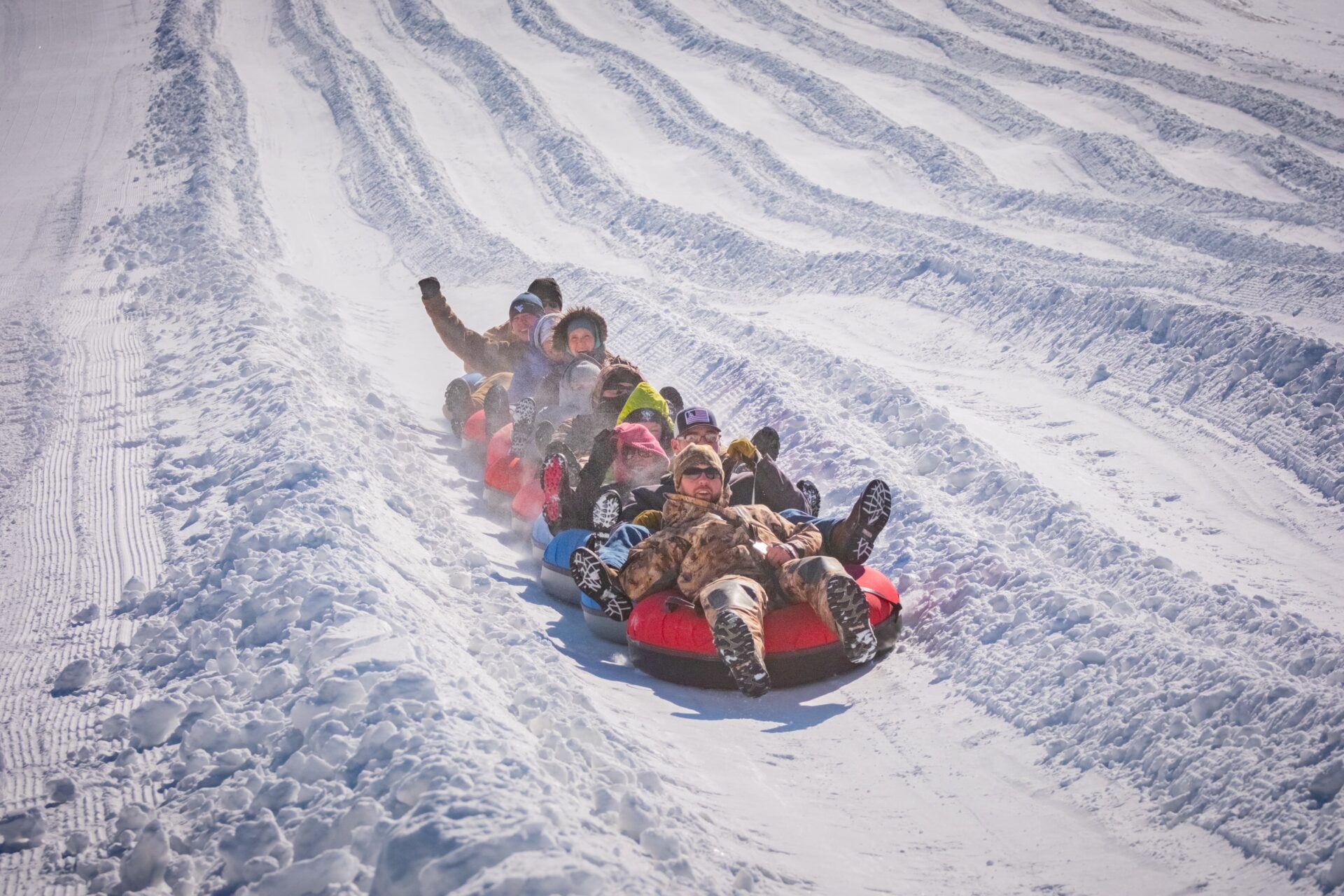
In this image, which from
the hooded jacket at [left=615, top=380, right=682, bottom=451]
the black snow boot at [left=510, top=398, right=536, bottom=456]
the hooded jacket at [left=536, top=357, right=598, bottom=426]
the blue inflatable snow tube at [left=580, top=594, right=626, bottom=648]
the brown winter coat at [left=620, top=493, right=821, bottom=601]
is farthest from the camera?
the hooded jacket at [left=536, top=357, right=598, bottom=426]

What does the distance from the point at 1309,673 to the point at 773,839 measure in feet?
7.43

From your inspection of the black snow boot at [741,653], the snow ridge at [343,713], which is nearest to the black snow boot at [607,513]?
the snow ridge at [343,713]

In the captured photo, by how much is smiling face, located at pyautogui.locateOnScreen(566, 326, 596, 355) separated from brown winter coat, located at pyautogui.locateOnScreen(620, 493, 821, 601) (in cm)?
324

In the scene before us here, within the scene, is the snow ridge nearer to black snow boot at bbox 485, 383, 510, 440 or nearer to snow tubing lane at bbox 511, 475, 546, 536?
snow tubing lane at bbox 511, 475, 546, 536

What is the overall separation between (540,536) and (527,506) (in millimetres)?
574

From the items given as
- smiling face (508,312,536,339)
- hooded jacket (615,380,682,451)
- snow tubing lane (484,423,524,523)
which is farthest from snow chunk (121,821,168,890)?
smiling face (508,312,536,339)

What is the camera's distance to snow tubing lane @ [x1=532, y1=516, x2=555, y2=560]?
22.5 ft

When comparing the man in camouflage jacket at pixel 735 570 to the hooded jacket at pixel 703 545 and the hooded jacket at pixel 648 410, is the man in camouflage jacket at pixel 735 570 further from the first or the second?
the hooded jacket at pixel 648 410

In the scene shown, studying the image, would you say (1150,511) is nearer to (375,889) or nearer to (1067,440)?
(1067,440)

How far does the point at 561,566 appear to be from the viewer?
638 centimetres

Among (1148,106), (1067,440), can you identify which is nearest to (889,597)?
(1067,440)

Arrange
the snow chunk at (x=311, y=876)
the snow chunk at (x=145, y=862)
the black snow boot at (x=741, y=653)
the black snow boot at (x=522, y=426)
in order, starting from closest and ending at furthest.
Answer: the snow chunk at (x=311, y=876) → the snow chunk at (x=145, y=862) → the black snow boot at (x=741, y=653) → the black snow boot at (x=522, y=426)

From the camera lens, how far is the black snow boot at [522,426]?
8023mm

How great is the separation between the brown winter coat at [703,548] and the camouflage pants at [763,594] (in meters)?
0.12
